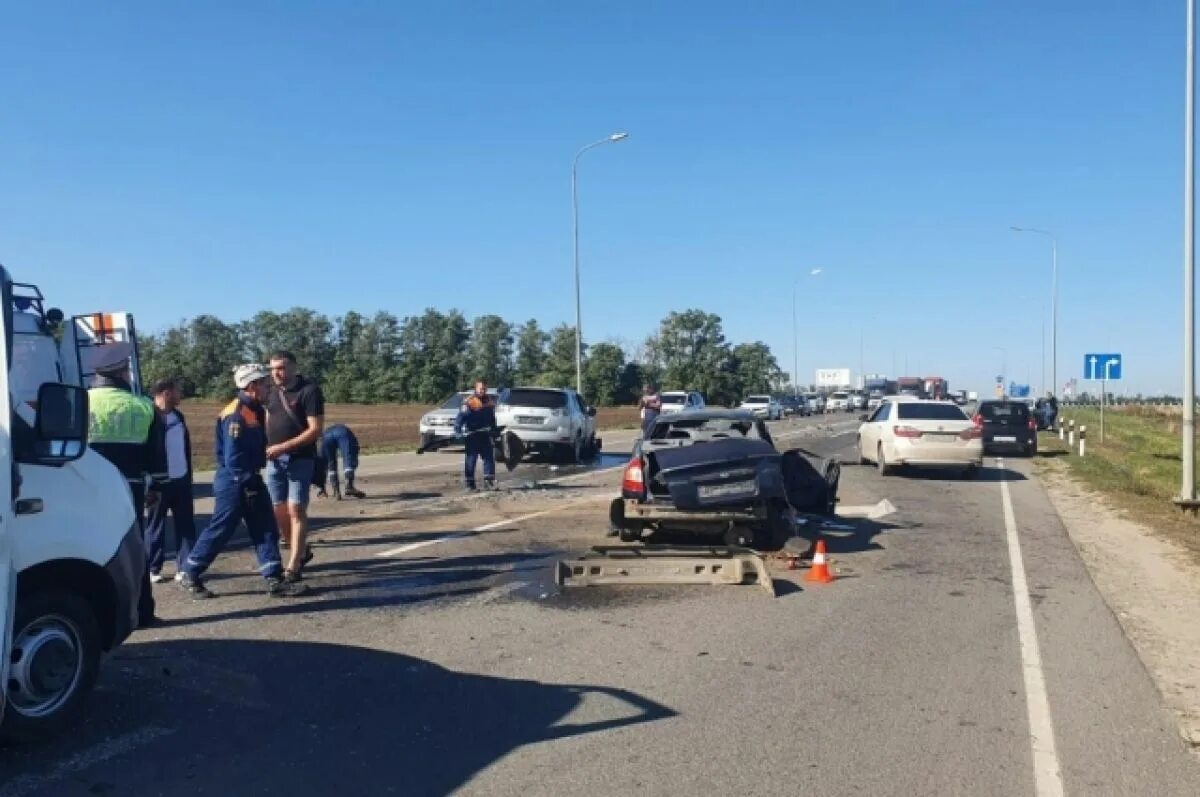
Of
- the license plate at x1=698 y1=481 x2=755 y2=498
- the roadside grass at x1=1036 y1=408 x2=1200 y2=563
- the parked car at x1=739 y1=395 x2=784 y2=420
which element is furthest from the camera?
the parked car at x1=739 y1=395 x2=784 y2=420

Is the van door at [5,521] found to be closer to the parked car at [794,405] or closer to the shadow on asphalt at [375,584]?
the shadow on asphalt at [375,584]

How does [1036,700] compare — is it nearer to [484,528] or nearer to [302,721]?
[302,721]

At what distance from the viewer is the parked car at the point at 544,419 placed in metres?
23.1

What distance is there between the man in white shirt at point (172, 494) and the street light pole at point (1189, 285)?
1391 cm

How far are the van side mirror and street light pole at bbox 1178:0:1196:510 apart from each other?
15434 millimetres

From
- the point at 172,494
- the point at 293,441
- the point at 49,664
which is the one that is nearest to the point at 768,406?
the point at 172,494

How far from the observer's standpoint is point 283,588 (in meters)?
7.83

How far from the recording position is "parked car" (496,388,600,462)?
2306 cm

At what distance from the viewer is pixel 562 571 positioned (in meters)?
8.44

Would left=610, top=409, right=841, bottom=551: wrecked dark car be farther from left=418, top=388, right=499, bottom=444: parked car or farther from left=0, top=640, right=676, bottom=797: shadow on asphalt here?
left=418, top=388, right=499, bottom=444: parked car

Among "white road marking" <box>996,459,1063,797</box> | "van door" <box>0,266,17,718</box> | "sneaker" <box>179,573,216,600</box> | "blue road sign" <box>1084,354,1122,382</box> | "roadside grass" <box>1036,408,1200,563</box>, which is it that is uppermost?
"blue road sign" <box>1084,354,1122,382</box>

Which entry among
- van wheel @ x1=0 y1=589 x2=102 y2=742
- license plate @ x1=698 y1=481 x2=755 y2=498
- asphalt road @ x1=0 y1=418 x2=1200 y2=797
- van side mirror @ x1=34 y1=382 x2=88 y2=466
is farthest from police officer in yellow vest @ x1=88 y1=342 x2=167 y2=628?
license plate @ x1=698 y1=481 x2=755 y2=498

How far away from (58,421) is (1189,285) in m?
16.0

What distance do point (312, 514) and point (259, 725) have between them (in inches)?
333
